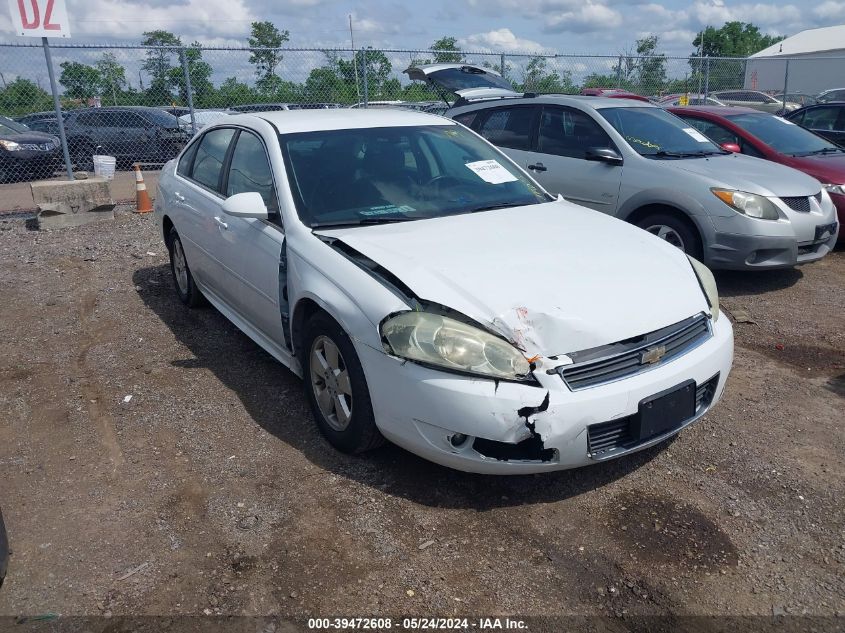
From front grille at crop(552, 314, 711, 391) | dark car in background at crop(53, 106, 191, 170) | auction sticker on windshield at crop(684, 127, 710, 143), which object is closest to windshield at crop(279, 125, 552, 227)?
front grille at crop(552, 314, 711, 391)

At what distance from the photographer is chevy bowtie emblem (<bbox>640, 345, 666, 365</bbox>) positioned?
3014mm

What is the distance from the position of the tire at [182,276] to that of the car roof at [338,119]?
4.22ft

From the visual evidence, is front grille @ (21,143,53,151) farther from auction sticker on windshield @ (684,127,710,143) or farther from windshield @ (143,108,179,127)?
auction sticker on windshield @ (684,127,710,143)

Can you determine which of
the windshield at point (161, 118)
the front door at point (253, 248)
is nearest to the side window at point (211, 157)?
the front door at point (253, 248)

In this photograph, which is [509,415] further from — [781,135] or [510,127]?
[781,135]

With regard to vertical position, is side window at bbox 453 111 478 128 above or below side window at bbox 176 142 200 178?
above

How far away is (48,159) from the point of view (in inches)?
527

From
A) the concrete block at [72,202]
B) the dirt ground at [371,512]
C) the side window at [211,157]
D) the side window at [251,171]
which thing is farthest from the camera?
the concrete block at [72,202]

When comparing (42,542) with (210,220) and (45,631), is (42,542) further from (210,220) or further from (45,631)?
(210,220)

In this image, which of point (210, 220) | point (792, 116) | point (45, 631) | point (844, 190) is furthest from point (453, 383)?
point (792, 116)

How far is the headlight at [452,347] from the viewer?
285 cm

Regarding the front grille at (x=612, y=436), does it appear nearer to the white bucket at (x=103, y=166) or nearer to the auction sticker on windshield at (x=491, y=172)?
the auction sticker on windshield at (x=491, y=172)

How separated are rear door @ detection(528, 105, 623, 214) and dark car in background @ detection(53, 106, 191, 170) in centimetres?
893

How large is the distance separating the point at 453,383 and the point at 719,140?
7.01 m
